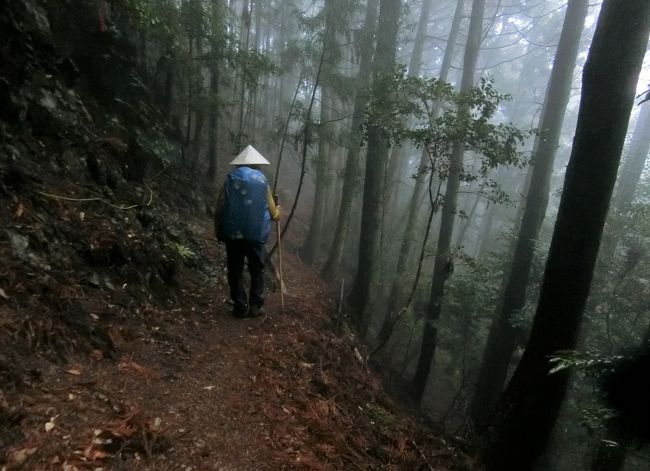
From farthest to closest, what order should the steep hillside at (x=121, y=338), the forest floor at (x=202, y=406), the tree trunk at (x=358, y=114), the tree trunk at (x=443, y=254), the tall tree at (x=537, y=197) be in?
the tree trunk at (x=358, y=114) → the tree trunk at (x=443, y=254) → the tall tree at (x=537, y=197) → the steep hillside at (x=121, y=338) → the forest floor at (x=202, y=406)

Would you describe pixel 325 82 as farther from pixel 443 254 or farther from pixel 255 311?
pixel 255 311

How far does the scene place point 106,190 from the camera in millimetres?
5422

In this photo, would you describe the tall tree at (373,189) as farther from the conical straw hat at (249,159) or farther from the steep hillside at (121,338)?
the conical straw hat at (249,159)

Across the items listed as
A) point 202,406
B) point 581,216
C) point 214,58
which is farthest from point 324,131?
point 202,406

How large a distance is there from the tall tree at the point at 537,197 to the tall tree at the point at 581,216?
5.08 meters

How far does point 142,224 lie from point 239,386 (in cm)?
310

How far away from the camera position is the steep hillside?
2.60 m

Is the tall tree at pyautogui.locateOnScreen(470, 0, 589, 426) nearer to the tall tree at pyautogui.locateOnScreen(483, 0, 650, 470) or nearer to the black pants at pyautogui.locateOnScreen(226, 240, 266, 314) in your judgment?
the tall tree at pyautogui.locateOnScreen(483, 0, 650, 470)

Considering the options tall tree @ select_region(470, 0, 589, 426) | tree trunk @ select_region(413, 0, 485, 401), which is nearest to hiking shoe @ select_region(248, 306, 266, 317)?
tree trunk @ select_region(413, 0, 485, 401)

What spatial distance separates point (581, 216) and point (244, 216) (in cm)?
384

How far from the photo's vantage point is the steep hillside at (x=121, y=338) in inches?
102

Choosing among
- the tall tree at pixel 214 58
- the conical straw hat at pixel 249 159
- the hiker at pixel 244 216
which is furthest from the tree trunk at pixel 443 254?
the tall tree at pixel 214 58

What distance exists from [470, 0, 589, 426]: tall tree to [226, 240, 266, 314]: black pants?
6.30 m

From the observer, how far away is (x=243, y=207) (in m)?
5.01
